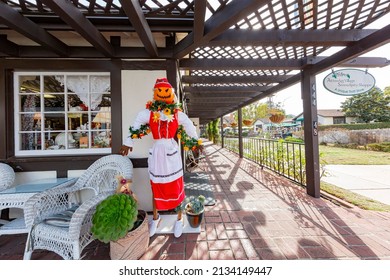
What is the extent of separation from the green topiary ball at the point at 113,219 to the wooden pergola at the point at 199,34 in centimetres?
114

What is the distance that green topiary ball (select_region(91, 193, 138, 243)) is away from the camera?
4.62 ft

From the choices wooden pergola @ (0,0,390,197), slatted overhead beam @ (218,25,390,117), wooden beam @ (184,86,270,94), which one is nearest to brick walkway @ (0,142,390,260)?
wooden pergola @ (0,0,390,197)

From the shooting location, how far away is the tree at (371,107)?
767 inches

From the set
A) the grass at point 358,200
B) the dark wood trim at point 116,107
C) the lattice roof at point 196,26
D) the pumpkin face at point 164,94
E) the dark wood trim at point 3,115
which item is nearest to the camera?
the lattice roof at point 196,26

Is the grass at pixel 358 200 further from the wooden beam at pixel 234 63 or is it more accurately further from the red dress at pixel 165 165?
the red dress at pixel 165 165

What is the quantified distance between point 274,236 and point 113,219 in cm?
168

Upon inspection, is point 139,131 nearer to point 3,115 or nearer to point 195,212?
point 195,212

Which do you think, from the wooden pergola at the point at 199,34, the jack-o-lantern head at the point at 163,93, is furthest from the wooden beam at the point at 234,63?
the jack-o-lantern head at the point at 163,93

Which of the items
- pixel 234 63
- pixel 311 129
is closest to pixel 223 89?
pixel 234 63

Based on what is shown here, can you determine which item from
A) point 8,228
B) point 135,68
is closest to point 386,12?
point 135,68

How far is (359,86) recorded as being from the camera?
2.51 meters

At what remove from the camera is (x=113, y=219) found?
143 cm

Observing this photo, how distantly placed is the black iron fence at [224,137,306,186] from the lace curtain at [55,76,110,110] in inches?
146

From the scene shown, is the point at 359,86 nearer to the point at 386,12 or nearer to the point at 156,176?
the point at 386,12
